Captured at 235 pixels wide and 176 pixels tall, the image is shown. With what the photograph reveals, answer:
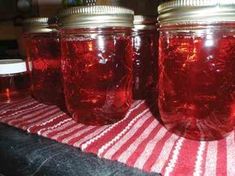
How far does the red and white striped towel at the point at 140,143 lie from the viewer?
0.28m

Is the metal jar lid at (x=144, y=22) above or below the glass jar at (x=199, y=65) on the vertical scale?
above

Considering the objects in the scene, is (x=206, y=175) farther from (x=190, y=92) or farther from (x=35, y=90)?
(x=35, y=90)

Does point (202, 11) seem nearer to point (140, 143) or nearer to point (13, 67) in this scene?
point (140, 143)

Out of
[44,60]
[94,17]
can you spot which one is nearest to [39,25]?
[44,60]

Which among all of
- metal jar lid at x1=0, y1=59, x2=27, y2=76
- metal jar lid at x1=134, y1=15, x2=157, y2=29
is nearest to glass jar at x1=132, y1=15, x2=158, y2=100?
metal jar lid at x1=134, y1=15, x2=157, y2=29

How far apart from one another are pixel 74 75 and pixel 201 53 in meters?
0.17

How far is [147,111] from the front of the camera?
17.8 inches

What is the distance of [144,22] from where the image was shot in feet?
1.50

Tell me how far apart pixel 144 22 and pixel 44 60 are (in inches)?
7.3

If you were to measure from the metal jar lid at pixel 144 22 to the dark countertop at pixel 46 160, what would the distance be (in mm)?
218

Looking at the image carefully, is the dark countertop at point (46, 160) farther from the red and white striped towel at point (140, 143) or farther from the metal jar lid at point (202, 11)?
the metal jar lid at point (202, 11)

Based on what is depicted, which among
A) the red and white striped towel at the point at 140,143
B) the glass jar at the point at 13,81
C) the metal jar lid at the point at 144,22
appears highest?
the metal jar lid at the point at 144,22

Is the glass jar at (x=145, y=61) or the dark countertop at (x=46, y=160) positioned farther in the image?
the glass jar at (x=145, y=61)

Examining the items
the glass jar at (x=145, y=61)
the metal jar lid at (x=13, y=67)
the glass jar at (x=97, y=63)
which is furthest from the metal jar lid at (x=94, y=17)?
the metal jar lid at (x=13, y=67)
